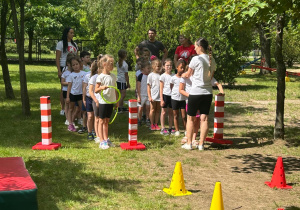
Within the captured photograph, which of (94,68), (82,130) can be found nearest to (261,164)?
(94,68)

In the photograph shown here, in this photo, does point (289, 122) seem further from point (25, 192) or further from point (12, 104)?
point (25, 192)

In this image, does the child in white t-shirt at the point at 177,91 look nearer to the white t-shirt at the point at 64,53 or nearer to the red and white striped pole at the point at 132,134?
the red and white striped pole at the point at 132,134

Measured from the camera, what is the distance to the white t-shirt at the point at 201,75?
8.71 metres

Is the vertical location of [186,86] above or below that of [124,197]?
above

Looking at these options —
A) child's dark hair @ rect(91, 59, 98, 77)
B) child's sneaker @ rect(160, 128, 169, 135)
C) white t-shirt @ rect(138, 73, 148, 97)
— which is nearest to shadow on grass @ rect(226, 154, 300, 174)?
child's sneaker @ rect(160, 128, 169, 135)

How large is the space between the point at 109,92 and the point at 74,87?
190cm

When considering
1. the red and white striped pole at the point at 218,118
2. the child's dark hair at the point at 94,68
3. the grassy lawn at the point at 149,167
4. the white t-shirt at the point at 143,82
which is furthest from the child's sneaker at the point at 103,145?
the white t-shirt at the point at 143,82

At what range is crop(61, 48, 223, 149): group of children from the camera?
8969 mm

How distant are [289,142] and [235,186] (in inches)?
139

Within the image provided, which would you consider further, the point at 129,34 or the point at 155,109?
the point at 129,34

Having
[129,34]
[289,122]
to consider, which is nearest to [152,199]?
[289,122]

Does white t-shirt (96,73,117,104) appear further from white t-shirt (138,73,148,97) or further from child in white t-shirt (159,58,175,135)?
white t-shirt (138,73,148,97)

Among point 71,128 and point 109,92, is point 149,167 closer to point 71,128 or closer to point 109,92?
point 109,92

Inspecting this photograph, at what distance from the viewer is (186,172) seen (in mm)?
7539
